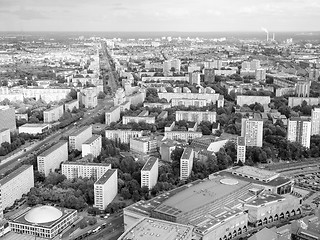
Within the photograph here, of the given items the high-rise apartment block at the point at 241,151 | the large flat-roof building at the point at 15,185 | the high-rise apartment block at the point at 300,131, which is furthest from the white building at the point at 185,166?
the high-rise apartment block at the point at 300,131

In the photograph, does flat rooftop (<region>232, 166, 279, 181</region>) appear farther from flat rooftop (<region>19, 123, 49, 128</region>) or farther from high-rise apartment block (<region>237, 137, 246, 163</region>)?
flat rooftop (<region>19, 123, 49, 128</region>)

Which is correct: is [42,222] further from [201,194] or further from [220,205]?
[220,205]

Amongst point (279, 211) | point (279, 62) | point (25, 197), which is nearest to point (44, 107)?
point (25, 197)

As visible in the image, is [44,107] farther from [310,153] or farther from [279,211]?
[279,211]

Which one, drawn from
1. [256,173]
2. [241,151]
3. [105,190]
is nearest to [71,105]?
[241,151]

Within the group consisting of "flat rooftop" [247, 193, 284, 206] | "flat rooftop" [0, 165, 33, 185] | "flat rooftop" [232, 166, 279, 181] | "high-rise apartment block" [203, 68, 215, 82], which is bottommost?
"flat rooftop" [247, 193, 284, 206]

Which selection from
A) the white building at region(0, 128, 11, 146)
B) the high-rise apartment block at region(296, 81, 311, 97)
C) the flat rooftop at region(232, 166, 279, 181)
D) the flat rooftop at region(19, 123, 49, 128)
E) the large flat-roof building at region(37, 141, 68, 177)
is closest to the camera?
the flat rooftop at region(232, 166, 279, 181)

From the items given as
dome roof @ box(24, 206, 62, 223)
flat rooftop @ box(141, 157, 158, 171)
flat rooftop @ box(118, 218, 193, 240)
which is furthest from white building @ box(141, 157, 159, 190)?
flat rooftop @ box(118, 218, 193, 240)
